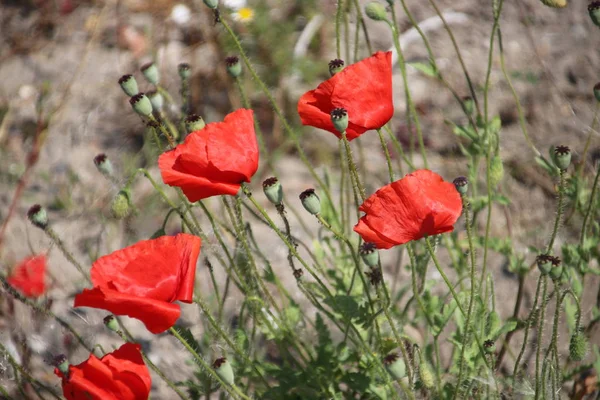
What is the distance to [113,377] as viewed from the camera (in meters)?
1.44

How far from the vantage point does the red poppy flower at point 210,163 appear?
4.88 ft

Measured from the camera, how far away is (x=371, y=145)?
349cm

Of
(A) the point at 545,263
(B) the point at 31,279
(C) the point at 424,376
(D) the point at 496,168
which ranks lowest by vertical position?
(B) the point at 31,279

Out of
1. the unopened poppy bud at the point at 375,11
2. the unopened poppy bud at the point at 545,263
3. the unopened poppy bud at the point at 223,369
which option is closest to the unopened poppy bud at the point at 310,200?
the unopened poppy bud at the point at 223,369

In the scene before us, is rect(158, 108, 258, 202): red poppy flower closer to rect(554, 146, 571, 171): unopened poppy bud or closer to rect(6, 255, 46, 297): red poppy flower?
rect(554, 146, 571, 171): unopened poppy bud

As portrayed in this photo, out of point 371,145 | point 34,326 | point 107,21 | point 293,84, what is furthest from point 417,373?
point 107,21

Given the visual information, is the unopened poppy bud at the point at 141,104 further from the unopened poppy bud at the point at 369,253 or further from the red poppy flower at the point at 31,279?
the red poppy flower at the point at 31,279

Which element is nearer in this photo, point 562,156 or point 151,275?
point 151,275

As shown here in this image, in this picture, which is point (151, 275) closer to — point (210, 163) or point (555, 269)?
point (210, 163)

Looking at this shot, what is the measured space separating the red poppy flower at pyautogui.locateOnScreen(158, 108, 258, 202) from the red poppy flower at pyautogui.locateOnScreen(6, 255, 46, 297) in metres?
1.10

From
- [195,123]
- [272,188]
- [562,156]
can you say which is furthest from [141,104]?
[562,156]

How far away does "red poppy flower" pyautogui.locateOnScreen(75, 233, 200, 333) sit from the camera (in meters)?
1.37

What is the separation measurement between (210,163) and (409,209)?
0.40 metres

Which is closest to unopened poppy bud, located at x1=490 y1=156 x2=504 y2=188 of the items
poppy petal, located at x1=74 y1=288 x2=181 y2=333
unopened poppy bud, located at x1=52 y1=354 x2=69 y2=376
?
poppy petal, located at x1=74 y1=288 x2=181 y2=333
